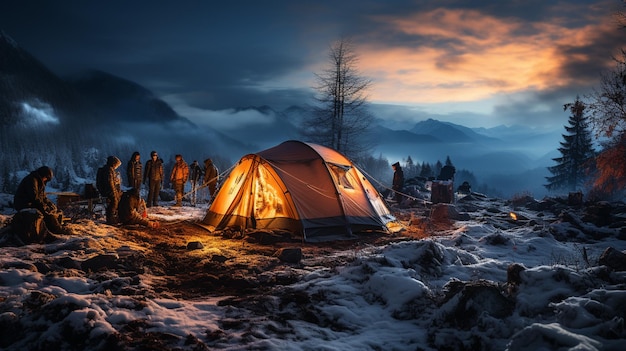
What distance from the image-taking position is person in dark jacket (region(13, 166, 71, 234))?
29.0 ft

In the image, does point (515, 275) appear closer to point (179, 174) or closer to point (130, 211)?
point (130, 211)

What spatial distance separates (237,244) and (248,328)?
5.92 metres

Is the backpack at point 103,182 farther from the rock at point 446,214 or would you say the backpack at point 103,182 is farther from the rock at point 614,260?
the rock at point 614,260

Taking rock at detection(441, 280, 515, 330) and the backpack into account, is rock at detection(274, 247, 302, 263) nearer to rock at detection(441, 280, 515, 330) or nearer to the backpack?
rock at detection(441, 280, 515, 330)

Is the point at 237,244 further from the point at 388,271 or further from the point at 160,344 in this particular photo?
the point at 160,344

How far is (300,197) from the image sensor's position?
11.8 m

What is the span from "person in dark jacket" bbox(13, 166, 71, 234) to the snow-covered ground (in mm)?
1416

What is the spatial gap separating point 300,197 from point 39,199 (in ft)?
22.1

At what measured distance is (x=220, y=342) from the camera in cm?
434

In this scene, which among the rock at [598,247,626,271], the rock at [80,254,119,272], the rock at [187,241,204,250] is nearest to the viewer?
the rock at [598,247,626,271]

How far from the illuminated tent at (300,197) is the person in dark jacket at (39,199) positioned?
14.9ft

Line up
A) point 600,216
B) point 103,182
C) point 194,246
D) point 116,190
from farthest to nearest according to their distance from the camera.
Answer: point 600,216 → point 116,190 → point 103,182 → point 194,246

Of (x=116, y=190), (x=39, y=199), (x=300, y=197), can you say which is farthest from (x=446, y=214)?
(x=39, y=199)

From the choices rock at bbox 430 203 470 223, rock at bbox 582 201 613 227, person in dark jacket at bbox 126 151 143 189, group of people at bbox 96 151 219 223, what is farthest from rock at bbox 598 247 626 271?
person in dark jacket at bbox 126 151 143 189
